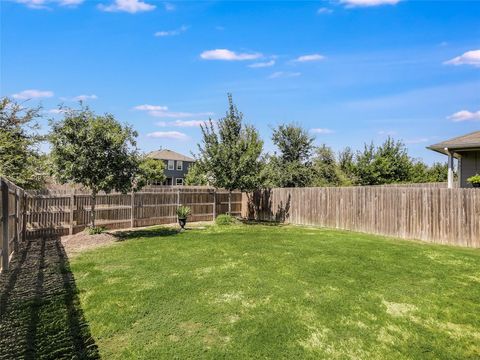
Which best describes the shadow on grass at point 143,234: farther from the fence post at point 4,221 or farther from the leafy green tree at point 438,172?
the leafy green tree at point 438,172

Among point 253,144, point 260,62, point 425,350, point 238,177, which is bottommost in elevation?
point 425,350

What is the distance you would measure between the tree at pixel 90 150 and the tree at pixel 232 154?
5716 mm

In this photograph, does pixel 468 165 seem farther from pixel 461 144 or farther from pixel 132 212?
pixel 132 212

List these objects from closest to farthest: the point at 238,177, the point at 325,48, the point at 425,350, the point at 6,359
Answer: the point at 6,359 < the point at 425,350 < the point at 325,48 < the point at 238,177

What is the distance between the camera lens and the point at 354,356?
3850 millimetres

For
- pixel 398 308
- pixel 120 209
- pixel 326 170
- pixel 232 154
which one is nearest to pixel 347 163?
pixel 326 170

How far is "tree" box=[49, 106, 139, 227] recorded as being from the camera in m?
11.5

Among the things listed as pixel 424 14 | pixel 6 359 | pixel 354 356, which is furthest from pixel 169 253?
pixel 424 14

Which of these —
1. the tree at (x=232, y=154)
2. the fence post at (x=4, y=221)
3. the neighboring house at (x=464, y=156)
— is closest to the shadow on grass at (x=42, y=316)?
the fence post at (x=4, y=221)

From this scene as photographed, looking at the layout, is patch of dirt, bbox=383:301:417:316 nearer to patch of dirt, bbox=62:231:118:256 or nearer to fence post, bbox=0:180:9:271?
fence post, bbox=0:180:9:271

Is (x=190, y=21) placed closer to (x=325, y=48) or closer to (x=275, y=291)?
(x=325, y=48)

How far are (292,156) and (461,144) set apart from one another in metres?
15.6

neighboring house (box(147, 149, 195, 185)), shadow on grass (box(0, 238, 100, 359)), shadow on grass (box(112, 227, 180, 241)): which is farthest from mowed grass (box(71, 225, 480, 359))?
neighboring house (box(147, 149, 195, 185))

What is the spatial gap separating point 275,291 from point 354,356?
205cm
